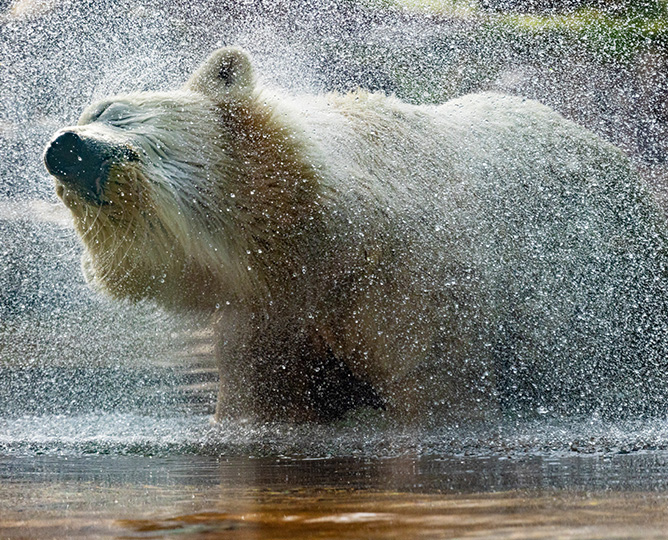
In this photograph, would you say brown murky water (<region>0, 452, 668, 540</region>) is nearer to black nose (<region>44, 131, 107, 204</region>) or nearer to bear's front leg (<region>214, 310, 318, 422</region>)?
black nose (<region>44, 131, 107, 204</region>)

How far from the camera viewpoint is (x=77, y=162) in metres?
3.59

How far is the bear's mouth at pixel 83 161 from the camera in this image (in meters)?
3.54

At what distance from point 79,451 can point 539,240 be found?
2.74m

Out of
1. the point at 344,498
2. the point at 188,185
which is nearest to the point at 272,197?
the point at 188,185

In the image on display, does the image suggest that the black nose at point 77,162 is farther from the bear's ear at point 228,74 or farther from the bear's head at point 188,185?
the bear's ear at point 228,74

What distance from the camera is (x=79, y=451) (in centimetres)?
344

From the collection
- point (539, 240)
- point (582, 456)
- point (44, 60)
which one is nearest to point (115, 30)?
point (44, 60)

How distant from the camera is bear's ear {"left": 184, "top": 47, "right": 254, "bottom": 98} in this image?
4098 mm

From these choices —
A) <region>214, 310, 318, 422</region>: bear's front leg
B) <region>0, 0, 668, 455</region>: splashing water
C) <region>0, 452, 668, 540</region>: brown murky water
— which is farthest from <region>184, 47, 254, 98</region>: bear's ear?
<region>0, 452, 668, 540</region>: brown murky water

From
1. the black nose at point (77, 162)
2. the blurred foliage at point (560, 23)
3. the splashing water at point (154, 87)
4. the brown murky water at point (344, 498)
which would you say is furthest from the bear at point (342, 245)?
the blurred foliage at point (560, 23)

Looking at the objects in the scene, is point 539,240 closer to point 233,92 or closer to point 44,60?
point 233,92

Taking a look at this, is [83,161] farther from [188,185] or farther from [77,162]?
[188,185]

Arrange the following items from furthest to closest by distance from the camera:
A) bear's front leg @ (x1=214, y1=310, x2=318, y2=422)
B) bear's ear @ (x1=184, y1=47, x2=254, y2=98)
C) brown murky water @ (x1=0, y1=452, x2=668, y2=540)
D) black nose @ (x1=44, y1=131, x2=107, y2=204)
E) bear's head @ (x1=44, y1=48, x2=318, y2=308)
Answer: bear's front leg @ (x1=214, y1=310, x2=318, y2=422) < bear's ear @ (x1=184, y1=47, x2=254, y2=98) < bear's head @ (x1=44, y1=48, x2=318, y2=308) < black nose @ (x1=44, y1=131, x2=107, y2=204) < brown murky water @ (x1=0, y1=452, x2=668, y2=540)

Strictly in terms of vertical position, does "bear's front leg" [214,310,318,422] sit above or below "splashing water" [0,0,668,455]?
below
